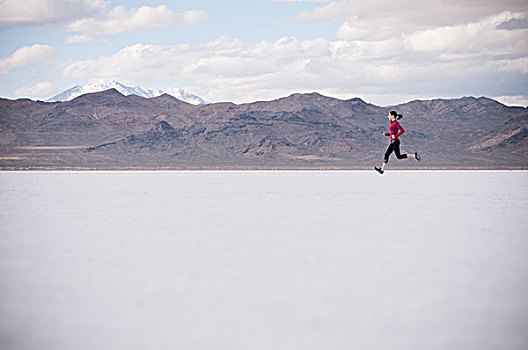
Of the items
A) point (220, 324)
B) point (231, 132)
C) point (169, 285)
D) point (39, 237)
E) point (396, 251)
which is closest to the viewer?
point (220, 324)

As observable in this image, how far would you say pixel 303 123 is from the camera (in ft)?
527

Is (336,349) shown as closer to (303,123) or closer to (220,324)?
(220,324)

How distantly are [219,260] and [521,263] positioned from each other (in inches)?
186

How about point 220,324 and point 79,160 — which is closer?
point 220,324

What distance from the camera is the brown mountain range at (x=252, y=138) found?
418ft

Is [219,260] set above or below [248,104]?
below

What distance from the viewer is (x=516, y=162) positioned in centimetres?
12331

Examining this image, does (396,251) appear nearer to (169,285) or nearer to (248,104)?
(169,285)

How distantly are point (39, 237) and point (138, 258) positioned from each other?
3.79m

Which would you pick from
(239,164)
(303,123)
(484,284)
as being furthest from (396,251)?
(303,123)

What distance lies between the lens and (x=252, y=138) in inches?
5797

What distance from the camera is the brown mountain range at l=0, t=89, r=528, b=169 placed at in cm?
12738

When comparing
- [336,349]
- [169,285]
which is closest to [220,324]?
[336,349]

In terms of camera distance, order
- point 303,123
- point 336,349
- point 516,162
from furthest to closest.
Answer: point 303,123 → point 516,162 → point 336,349
